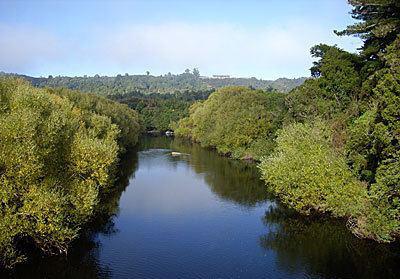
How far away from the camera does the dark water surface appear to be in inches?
1120

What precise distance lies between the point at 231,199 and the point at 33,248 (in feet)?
80.3

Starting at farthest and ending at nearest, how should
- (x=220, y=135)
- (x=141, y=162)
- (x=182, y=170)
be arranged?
(x=220, y=135) < (x=141, y=162) < (x=182, y=170)

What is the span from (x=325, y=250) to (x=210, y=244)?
29.8ft

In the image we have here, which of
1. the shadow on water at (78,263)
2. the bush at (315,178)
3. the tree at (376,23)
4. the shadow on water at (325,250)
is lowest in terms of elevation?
the shadow on water at (78,263)

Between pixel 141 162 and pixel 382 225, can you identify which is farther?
pixel 141 162

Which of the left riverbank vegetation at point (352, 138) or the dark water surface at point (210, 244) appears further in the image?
the left riverbank vegetation at point (352, 138)

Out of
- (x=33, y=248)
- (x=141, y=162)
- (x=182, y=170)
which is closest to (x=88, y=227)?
(x=33, y=248)

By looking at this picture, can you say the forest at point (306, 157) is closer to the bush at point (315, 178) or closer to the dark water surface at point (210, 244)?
the bush at point (315, 178)

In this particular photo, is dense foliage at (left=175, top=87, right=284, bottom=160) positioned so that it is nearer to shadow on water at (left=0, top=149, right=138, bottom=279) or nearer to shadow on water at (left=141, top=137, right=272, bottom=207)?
shadow on water at (left=141, top=137, right=272, bottom=207)

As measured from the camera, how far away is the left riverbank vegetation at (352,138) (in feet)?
95.5

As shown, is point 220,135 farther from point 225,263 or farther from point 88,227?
point 225,263

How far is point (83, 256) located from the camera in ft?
100

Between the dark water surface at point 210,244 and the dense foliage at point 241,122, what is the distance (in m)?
24.8

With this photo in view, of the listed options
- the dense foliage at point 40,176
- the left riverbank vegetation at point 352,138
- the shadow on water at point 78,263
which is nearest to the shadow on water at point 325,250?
the left riverbank vegetation at point 352,138
